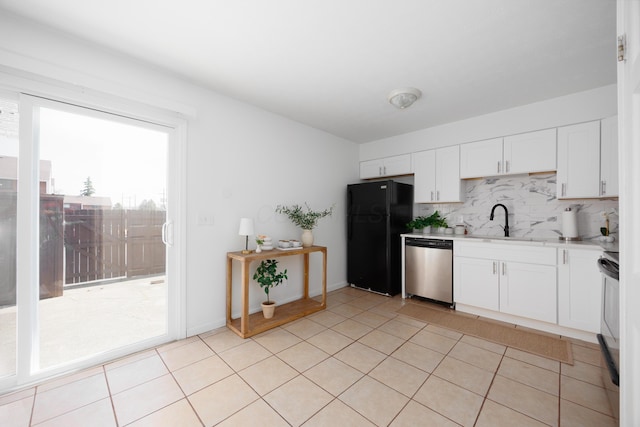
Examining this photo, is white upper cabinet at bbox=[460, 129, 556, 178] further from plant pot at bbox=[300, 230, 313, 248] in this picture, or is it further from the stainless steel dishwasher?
plant pot at bbox=[300, 230, 313, 248]

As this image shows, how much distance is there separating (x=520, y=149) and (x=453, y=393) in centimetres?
265

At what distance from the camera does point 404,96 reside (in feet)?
8.37

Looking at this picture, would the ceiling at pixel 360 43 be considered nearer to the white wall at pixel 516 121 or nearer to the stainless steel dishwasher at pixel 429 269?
the white wall at pixel 516 121

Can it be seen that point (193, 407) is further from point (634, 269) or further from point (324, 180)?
point (324, 180)

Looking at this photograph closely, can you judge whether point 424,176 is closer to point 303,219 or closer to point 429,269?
point 429,269

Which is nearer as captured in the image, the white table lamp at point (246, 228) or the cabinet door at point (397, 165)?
the white table lamp at point (246, 228)

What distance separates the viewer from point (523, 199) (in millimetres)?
3150

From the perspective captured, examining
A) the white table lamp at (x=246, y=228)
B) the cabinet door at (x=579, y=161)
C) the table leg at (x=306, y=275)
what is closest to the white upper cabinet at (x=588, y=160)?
the cabinet door at (x=579, y=161)

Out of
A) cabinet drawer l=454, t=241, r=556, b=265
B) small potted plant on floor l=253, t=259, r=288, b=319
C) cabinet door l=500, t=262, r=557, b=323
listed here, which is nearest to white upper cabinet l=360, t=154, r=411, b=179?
cabinet drawer l=454, t=241, r=556, b=265

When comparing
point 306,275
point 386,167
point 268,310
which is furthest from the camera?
point 386,167

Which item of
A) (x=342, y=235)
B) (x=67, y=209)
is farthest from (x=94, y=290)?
(x=342, y=235)

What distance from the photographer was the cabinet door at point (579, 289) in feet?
7.57

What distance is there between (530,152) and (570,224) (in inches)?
33.6

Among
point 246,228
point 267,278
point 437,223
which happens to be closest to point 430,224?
point 437,223
